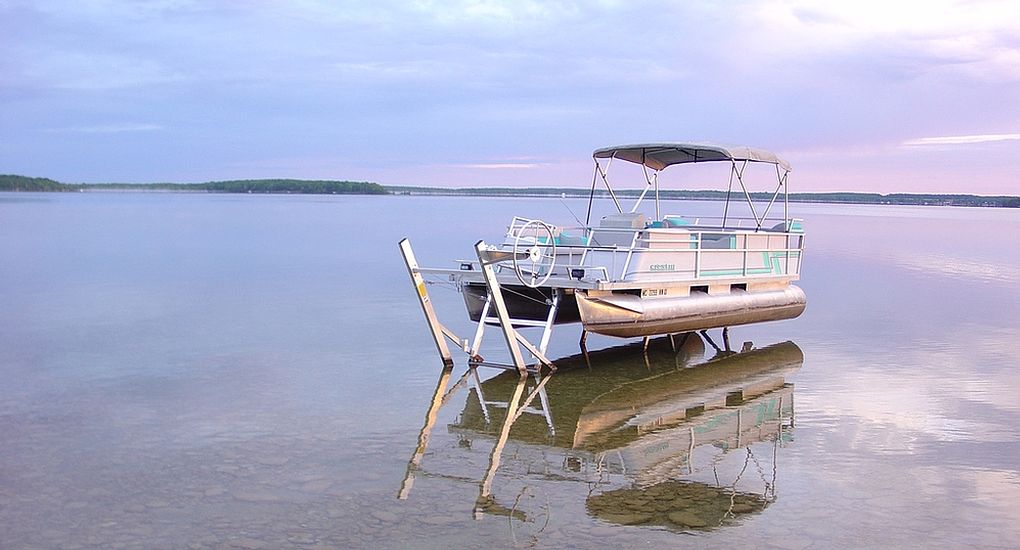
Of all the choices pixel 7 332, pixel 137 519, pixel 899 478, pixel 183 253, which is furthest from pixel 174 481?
pixel 183 253

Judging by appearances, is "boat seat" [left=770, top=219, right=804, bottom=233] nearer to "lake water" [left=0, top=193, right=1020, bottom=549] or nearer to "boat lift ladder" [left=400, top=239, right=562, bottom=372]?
"lake water" [left=0, top=193, right=1020, bottom=549]

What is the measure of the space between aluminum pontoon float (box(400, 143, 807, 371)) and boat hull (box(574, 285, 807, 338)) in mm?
16

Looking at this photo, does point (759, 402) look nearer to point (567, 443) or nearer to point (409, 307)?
point (567, 443)

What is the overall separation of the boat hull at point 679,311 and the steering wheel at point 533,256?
612 mm

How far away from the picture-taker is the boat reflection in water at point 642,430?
26.2 ft

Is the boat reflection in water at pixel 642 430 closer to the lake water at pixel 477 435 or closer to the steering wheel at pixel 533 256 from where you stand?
the lake water at pixel 477 435

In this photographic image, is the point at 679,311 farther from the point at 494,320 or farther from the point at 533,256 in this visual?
the point at 533,256

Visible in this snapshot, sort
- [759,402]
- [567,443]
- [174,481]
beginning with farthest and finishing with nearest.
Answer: [759,402]
[567,443]
[174,481]

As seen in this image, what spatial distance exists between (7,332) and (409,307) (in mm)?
7441

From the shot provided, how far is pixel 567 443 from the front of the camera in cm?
982

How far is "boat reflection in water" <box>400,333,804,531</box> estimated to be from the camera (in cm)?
798

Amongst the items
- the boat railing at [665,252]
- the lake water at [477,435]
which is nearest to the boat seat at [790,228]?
the boat railing at [665,252]

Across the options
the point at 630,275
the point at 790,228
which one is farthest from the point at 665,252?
the point at 790,228

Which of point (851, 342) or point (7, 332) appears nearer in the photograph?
point (7, 332)
